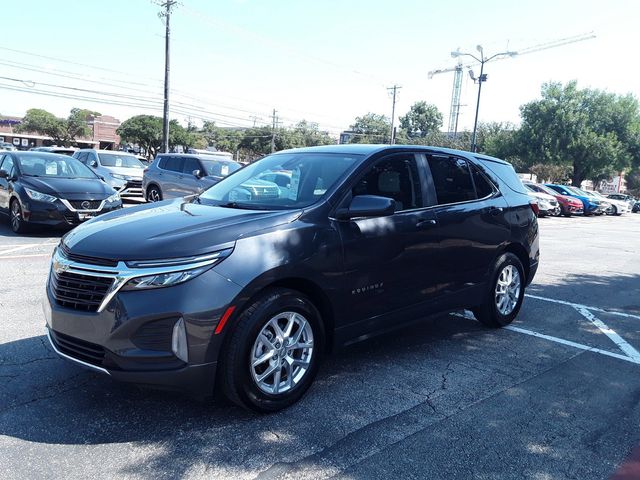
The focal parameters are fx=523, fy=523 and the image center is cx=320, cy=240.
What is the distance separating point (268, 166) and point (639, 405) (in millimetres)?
3487

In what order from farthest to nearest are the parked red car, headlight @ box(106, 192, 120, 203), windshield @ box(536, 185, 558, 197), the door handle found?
1. the parked red car
2. windshield @ box(536, 185, 558, 197)
3. headlight @ box(106, 192, 120, 203)
4. the door handle

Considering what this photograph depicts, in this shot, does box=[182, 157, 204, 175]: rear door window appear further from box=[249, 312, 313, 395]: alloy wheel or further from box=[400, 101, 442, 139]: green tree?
box=[400, 101, 442, 139]: green tree

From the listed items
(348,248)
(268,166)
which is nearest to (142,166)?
Answer: (268,166)

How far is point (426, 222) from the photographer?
4441 millimetres

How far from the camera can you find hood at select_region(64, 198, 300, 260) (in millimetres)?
3090

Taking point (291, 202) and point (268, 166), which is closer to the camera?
point (291, 202)

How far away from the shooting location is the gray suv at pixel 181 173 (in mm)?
14828

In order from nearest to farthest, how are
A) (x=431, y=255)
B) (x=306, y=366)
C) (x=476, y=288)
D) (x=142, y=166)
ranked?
1. (x=306, y=366)
2. (x=431, y=255)
3. (x=476, y=288)
4. (x=142, y=166)

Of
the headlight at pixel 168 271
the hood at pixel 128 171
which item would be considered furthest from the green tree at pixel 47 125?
the headlight at pixel 168 271

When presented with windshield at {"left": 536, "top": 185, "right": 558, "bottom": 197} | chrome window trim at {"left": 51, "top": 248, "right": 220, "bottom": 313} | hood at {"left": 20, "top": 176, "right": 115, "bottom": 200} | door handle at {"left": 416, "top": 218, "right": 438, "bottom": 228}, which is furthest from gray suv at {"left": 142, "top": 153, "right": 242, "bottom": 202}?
windshield at {"left": 536, "top": 185, "right": 558, "bottom": 197}

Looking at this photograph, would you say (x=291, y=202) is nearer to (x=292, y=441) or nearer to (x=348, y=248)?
(x=348, y=248)

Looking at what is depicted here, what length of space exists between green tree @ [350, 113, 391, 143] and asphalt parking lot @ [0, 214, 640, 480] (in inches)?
3285

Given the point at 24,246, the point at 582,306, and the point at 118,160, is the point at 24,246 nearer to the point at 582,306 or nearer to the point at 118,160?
the point at 582,306

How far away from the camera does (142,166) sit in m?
19.7
